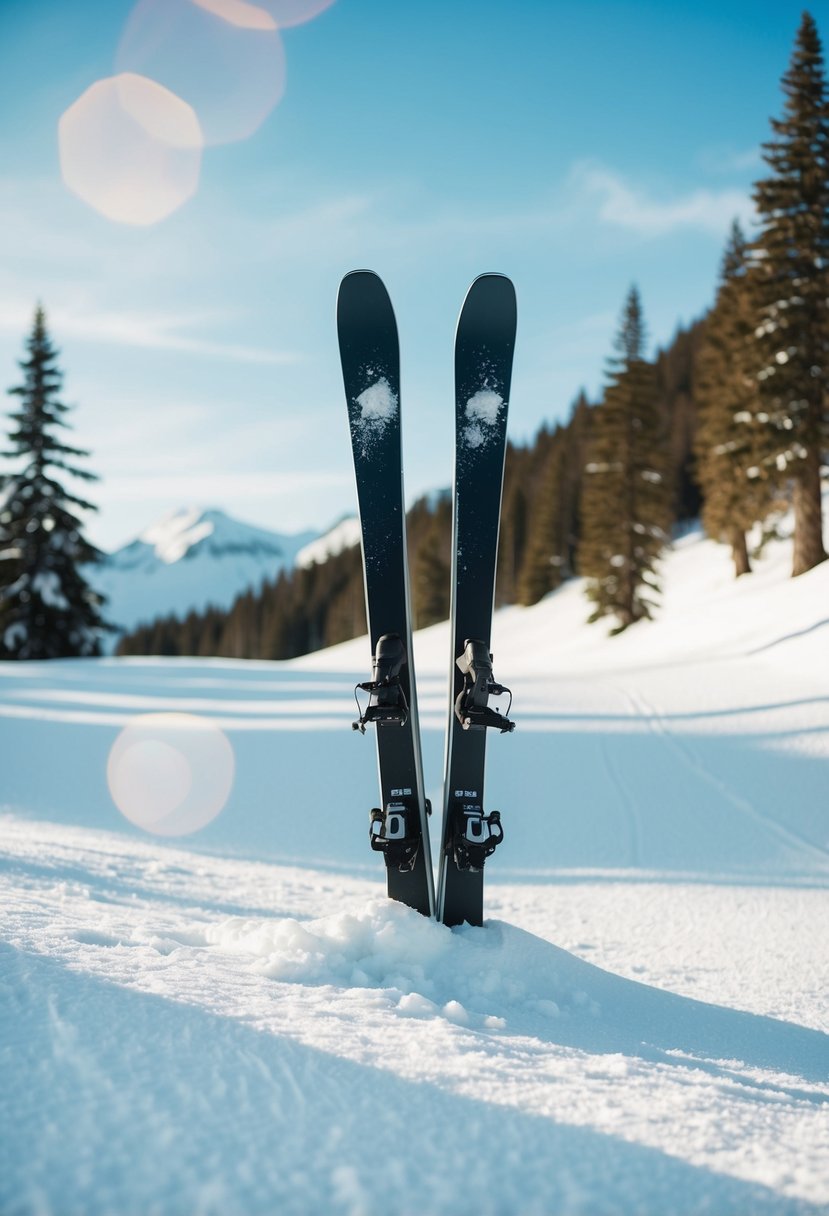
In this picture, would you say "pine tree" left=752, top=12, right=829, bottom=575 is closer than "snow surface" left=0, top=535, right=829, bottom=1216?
No

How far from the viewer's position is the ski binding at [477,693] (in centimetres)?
317

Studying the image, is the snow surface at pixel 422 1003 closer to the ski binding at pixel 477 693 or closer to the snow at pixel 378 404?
the ski binding at pixel 477 693

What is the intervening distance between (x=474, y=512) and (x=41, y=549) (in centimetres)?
1888

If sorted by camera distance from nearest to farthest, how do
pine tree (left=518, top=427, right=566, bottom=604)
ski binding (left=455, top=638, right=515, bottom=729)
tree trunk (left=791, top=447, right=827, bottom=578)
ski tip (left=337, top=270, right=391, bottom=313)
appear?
ski binding (left=455, top=638, right=515, bottom=729)
ski tip (left=337, top=270, right=391, bottom=313)
tree trunk (left=791, top=447, right=827, bottom=578)
pine tree (left=518, top=427, right=566, bottom=604)

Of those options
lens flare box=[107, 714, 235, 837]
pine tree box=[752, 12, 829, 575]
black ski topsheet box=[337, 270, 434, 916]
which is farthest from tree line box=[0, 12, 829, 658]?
black ski topsheet box=[337, 270, 434, 916]

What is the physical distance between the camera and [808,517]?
15352mm

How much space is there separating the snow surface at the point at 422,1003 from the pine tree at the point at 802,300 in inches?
394

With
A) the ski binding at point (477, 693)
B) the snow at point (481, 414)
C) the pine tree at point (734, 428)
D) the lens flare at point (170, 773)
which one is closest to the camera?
the ski binding at point (477, 693)

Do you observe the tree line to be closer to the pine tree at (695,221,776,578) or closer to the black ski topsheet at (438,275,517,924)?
the pine tree at (695,221,776,578)

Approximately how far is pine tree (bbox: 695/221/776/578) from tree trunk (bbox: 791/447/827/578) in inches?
32.9

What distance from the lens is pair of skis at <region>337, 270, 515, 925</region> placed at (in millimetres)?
3227

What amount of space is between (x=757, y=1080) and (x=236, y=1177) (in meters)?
1.69

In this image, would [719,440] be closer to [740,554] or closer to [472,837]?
[740,554]

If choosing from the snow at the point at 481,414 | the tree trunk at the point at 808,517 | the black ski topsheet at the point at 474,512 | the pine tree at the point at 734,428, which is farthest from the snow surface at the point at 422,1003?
the pine tree at the point at 734,428
